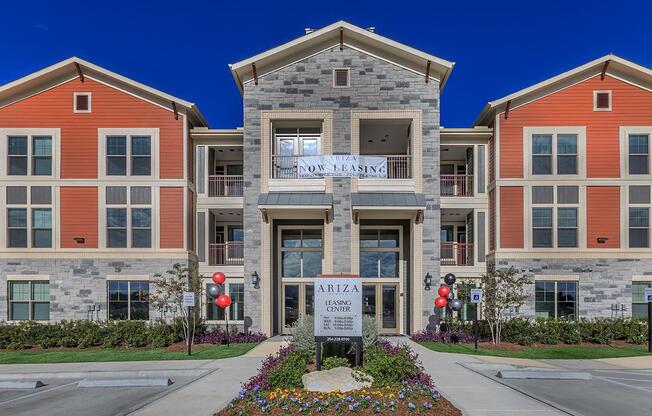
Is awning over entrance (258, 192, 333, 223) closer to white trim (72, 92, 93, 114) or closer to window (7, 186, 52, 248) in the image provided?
white trim (72, 92, 93, 114)

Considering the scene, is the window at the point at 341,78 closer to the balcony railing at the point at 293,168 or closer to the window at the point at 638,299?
the balcony railing at the point at 293,168

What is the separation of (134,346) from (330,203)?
9.67m

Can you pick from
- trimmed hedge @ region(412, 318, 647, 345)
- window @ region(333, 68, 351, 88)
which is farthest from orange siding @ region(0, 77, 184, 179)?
trimmed hedge @ region(412, 318, 647, 345)

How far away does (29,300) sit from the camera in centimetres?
1984

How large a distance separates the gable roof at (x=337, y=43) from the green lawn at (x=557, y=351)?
11.5m

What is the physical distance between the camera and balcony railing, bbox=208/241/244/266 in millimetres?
21469

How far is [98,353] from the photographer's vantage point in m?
16.3

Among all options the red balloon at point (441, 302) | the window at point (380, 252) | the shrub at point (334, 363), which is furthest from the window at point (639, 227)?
the shrub at point (334, 363)

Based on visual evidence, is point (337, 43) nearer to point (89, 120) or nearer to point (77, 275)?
point (89, 120)

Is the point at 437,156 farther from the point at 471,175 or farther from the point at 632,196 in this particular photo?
the point at 632,196

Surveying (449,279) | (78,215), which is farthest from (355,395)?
(78,215)

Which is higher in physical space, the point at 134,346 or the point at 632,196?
the point at 632,196

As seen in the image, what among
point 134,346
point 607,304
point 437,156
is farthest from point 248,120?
point 607,304

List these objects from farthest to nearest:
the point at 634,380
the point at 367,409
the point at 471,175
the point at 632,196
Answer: the point at 471,175 → the point at 632,196 → the point at 634,380 → the point at 367,409
